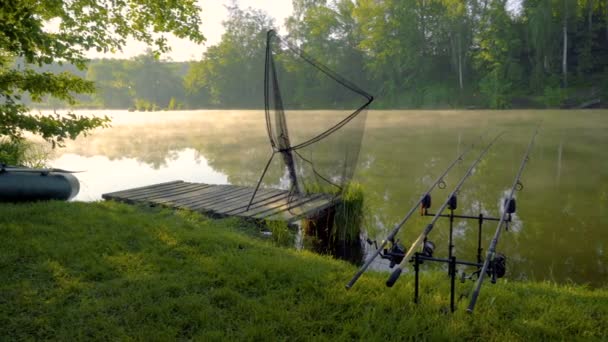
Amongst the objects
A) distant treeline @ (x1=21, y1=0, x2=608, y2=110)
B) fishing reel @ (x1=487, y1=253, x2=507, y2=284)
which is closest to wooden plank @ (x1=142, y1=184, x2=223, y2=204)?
fishing reel @ (x1=487, y1=253, x2=507, y2=284)

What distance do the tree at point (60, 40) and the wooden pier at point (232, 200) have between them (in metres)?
1.74

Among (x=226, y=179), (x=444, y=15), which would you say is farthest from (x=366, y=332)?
(x=444, y=15)

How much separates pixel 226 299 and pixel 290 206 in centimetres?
354

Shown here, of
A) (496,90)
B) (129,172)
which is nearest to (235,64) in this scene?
(496,90)

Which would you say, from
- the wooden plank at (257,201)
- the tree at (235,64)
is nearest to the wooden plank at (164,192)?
the wooden plank at (257,201)

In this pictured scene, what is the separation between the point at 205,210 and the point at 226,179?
5780mm

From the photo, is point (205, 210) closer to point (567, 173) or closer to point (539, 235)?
point (539, 235)

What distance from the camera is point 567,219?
7.75m

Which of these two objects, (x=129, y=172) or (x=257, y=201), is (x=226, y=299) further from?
(x=129, y=172)

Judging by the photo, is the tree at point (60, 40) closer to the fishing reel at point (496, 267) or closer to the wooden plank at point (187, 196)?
the wooden plank at point (187, 196)

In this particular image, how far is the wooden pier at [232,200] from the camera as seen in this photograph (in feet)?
22.5

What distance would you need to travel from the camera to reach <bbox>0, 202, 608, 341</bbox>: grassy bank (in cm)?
320

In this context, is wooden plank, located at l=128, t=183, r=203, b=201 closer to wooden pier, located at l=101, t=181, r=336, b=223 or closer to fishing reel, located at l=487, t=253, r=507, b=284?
wooden pier, located at l=101, t=181, r=336, b=223

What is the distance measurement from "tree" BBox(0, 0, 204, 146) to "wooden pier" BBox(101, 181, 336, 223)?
1735 millimetres
